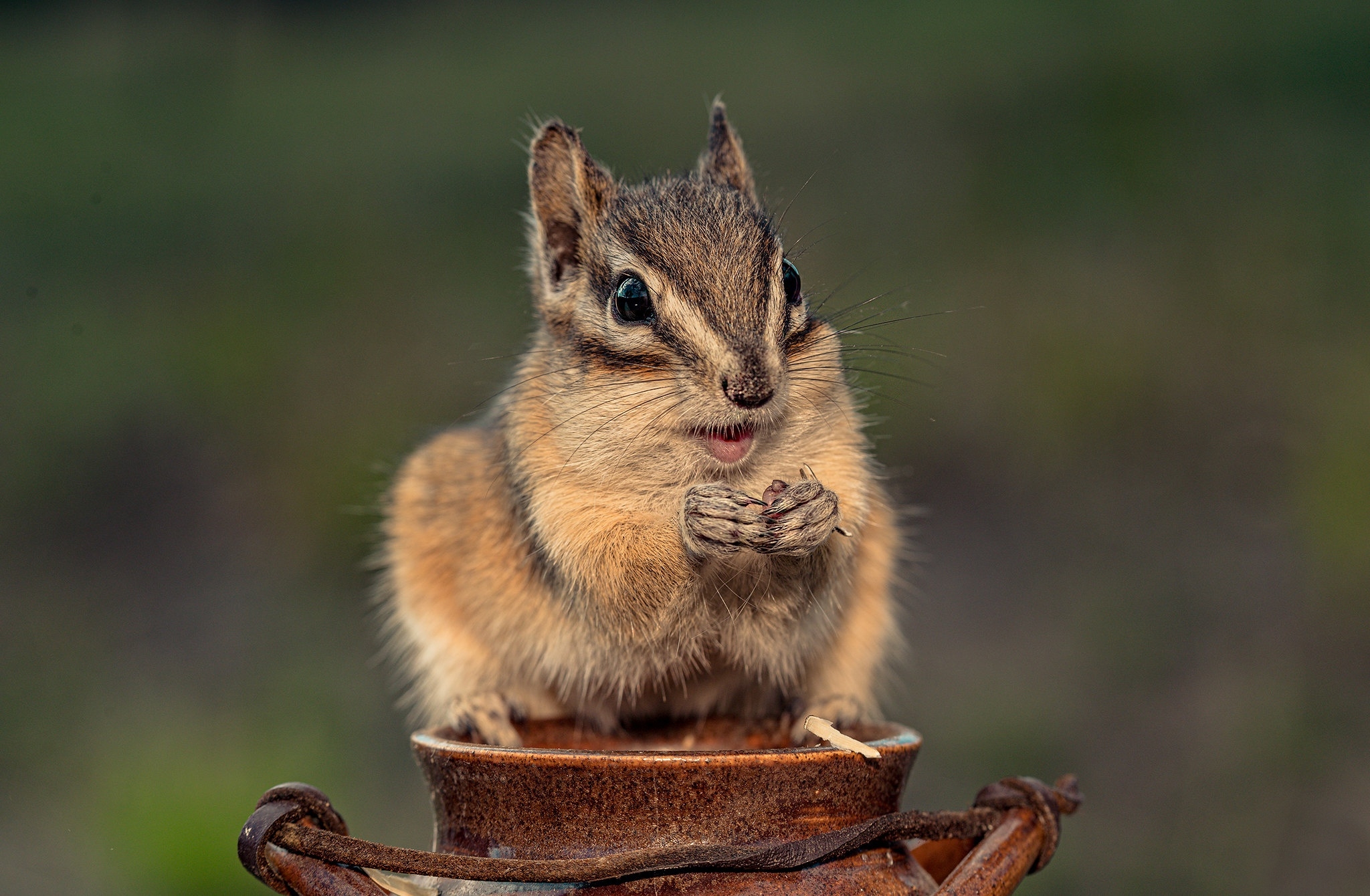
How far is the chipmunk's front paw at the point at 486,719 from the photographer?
2191 mm

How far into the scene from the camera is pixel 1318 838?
4430 mm

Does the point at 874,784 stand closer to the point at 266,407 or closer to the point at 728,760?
the point at 728,760

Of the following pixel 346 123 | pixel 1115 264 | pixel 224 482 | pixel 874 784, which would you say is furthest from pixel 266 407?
pixel 874 784

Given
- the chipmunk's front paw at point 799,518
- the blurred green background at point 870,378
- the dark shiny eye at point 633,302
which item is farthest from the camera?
the blurred green background at point 870,378

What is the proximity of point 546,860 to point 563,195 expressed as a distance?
4.02 feet

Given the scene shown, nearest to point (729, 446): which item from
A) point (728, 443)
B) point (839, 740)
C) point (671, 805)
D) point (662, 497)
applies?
point (728, 443)

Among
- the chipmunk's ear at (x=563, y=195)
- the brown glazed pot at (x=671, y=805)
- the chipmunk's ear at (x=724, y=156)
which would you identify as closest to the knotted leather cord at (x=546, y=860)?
the brown glazed pot at (x=671, y=805)

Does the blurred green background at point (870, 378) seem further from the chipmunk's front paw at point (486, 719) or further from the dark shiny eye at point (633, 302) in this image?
the dark shiny eye at point (633, 302)

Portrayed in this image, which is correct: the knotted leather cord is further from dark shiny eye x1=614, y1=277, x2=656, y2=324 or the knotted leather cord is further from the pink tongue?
dark shiny eye x1=614, y1=277, x2=656, y2=324

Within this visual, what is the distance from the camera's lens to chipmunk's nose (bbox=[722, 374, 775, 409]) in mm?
1738

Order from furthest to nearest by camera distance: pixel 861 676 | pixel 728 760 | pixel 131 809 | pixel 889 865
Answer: pixel 131 809 → pixel 861 676 → pixel 889 865 → pixel 728 760

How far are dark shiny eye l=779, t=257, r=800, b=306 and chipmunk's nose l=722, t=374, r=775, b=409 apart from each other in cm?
21

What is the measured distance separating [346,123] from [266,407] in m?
1.53

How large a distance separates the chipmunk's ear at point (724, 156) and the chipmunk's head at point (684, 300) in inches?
4.2
